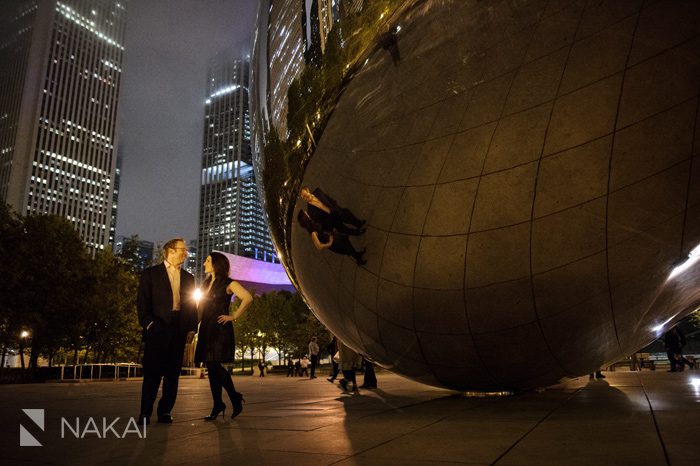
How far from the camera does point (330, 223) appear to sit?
10.8 feet

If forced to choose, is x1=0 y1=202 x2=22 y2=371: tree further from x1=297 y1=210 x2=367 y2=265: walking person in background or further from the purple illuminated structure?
the purple illuminated structure

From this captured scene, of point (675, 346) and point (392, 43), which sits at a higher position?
point (392, 43)

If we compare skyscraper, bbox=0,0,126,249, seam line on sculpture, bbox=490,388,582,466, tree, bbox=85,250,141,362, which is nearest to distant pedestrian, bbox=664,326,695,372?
seam line on sculpture, bbox=490,388,582,466

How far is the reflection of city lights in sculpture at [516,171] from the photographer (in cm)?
263

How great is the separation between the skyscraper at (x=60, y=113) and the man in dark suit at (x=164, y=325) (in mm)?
135376

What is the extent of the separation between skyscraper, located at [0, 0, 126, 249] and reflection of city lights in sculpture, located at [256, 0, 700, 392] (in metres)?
138

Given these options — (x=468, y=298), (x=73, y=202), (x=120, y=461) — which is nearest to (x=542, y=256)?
(x=468, y=298)

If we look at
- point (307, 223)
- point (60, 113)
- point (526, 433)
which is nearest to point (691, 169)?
point (526, 433)

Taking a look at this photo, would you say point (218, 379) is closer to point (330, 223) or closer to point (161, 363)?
point (161, 363)

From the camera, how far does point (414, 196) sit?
299 centimetres

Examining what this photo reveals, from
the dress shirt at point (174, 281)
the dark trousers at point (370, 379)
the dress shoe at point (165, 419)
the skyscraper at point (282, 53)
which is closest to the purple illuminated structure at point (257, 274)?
the dark trousers at point (370, 379)

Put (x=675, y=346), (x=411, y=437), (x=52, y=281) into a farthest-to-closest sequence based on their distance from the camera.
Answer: (x=52, y=281)
(x=675, y=346)
(x=411, y=437)

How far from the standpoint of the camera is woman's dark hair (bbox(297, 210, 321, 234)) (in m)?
3.40

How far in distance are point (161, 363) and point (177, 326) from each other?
36cm
